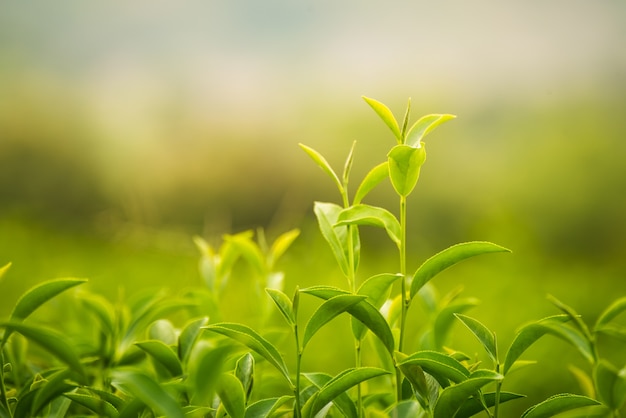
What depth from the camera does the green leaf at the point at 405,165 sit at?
0.30 m

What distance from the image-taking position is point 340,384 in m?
0.29

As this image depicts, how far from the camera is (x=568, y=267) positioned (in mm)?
1367

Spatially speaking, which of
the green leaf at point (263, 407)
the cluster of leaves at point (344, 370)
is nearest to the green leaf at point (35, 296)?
the cluster of leaves at point (344, 370)

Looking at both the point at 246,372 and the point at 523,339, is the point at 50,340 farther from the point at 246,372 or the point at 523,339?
the point at 523,339

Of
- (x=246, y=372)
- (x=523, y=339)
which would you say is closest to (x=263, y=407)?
(x=246, y=372)

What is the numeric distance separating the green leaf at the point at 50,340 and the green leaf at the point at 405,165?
0.17 metres

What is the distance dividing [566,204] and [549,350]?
1.04 metres

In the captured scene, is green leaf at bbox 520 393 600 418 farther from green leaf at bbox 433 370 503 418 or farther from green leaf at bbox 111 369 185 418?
green leaf at bbox 111 369 185 418

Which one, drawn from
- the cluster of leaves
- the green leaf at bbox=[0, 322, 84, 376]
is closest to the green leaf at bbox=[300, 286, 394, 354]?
the cluster of leaves

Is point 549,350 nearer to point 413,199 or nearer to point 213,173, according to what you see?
point 413,199

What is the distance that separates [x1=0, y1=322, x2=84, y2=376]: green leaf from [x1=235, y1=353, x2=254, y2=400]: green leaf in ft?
0.29

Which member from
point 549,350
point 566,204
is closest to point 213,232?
point 549,350

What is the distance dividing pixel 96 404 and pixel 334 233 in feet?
0.50

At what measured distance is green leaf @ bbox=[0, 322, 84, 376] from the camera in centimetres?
25
